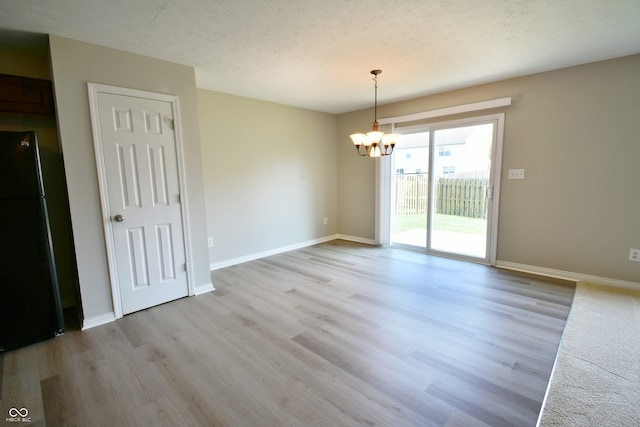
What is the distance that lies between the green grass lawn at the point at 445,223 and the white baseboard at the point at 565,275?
1.89 ft

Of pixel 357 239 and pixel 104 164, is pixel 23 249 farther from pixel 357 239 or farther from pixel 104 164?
pixel 357 239

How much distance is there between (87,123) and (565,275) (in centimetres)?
548

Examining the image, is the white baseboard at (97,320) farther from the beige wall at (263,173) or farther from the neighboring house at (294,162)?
the beige wall at (263,173)

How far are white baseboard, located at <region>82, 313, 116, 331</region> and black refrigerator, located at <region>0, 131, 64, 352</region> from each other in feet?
0.80

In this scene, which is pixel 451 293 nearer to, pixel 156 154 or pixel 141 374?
pixel 141 374

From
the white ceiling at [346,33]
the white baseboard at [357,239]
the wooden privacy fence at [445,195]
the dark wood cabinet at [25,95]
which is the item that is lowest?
the white baseboard at [357,239]

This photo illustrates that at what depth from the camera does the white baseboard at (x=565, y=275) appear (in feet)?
10.4

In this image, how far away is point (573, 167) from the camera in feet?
10.9

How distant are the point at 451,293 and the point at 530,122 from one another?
2430mm

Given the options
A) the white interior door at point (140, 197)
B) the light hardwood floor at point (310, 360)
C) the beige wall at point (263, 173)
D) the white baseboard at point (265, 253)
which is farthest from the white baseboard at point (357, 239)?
the white interior door at point (140, 197)

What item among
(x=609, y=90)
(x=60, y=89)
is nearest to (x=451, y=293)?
(x=609, y=90)

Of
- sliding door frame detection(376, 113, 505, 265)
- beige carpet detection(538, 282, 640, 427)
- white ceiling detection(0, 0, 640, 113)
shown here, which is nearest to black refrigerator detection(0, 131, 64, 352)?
white ceiling detection(0, 0, 640, 113)

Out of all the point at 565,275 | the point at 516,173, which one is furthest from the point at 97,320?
the point at 565,275

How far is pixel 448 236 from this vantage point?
15.2 ft
